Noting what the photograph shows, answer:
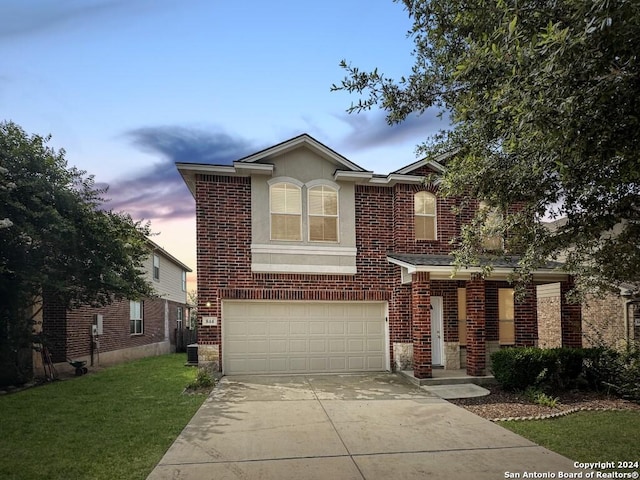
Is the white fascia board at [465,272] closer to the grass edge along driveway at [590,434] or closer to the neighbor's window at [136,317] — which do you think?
the grass edge along driveway at [590,434]

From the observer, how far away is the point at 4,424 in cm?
762

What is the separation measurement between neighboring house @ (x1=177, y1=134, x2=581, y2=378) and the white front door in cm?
3

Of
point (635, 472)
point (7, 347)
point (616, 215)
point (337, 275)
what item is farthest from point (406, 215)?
point (7, 347)

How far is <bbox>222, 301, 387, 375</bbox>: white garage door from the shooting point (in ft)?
41.0

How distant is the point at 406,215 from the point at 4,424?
35.1ft

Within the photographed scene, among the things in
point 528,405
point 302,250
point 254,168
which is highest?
point 254,168

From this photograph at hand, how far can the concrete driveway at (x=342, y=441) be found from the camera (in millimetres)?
5453

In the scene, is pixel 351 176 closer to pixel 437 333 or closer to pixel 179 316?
pixel 437 333

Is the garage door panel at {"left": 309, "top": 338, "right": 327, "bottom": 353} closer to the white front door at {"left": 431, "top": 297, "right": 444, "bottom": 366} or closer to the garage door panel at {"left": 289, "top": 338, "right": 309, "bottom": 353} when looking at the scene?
the garage door panel at {"left": 289, "top": 338, "right": 309, "bottom": 353}

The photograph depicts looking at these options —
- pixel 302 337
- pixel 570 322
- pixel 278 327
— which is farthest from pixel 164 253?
pixel 570 322

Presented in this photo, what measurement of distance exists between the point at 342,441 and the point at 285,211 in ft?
24.5

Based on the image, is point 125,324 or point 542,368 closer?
point 542,368

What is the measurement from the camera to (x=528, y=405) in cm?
931

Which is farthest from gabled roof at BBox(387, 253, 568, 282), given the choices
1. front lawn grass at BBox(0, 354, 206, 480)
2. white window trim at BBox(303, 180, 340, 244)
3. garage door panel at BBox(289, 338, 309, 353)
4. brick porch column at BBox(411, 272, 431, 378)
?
front lawn grass at BBox(0, 354, 206, 480)
